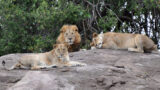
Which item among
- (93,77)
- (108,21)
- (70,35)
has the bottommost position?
(93,77)

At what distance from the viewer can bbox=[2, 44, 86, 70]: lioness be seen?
7832mm

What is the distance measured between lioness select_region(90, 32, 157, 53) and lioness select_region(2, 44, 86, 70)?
247 cm

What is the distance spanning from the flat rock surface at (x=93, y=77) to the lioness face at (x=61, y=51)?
39 cm

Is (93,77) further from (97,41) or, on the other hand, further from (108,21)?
(108,21)

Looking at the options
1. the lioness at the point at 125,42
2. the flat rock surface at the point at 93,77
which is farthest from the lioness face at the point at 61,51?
the lioness at the point at 125,42

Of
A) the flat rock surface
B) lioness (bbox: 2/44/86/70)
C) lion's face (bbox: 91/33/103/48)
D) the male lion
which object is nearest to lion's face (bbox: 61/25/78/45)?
the male lion

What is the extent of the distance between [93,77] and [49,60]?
1319mm

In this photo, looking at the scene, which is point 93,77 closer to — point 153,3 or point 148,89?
point 148,89

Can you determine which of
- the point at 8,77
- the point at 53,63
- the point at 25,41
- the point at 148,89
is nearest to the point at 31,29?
the point at 25,41

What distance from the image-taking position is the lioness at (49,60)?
7832 millimetres

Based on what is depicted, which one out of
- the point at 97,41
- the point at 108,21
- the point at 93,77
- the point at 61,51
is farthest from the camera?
the point at 108,21

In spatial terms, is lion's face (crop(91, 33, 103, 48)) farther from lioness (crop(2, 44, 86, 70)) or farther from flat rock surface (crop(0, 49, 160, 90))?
lioness (crop(2, 44, 86, 70))

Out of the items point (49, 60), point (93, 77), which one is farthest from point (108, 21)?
point (93, 77)

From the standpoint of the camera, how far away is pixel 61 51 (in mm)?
7777
